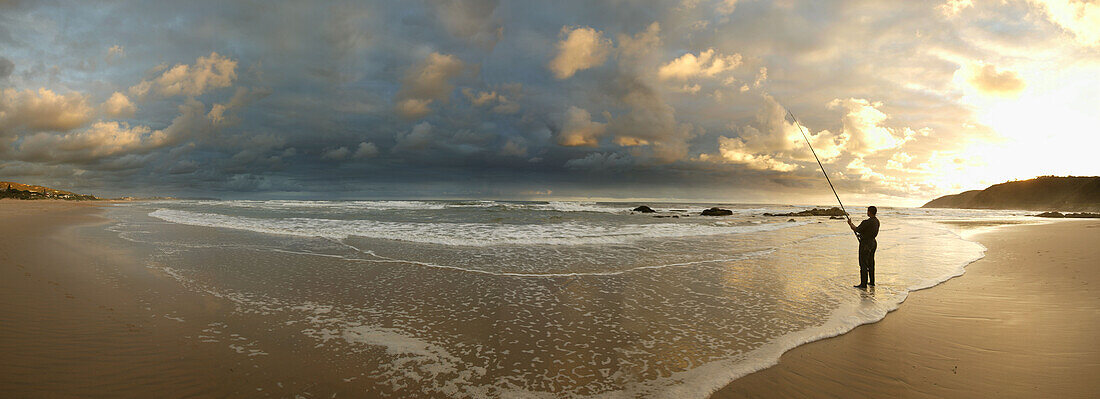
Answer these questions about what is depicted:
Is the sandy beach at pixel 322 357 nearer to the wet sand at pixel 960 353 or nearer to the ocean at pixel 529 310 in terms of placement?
the wet sand at pixel 960 353

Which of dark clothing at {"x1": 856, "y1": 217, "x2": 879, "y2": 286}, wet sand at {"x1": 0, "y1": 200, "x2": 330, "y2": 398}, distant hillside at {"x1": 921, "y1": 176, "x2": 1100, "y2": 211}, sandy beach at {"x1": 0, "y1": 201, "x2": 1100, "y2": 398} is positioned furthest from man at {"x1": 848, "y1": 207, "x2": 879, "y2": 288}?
distant hillside at {"x1": 921, "y1": 176, "x2": 1100, "y2": 211}

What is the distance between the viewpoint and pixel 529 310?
22.5 feet

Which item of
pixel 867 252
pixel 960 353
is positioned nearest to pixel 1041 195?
pixel 867 252

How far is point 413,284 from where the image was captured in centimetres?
883

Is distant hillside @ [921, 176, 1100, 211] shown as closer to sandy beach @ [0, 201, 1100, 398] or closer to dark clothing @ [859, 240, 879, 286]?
dark clothing @ [859, 240, 879, 286]

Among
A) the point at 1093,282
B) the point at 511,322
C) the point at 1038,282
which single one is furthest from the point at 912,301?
the point at 511,322

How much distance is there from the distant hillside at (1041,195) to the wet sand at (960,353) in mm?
113624

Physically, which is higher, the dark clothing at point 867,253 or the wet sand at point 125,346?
the dark clothing at point 867,253

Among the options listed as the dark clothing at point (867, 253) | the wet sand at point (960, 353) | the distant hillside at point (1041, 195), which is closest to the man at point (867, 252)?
the dark clothing at point (867, 253)

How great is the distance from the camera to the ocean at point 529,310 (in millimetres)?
4336

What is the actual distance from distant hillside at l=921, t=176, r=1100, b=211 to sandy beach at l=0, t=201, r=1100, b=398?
115 meters

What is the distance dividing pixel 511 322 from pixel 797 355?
3683mm

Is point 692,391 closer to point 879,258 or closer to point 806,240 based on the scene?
point 879,258

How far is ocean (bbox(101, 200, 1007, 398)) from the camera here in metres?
4.34
